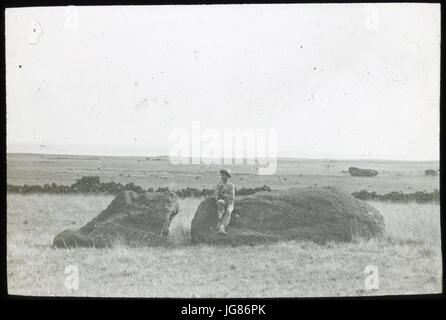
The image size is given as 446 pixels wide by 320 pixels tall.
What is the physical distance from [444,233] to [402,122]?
1.76m

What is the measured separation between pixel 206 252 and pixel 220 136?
166 centimetres

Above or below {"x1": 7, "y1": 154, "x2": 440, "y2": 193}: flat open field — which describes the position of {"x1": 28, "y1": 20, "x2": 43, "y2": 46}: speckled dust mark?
above

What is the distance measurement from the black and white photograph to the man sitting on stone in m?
0.02

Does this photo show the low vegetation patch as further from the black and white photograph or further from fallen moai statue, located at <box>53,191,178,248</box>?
fallen moai statue, located at <box>53,191,178,248</box>

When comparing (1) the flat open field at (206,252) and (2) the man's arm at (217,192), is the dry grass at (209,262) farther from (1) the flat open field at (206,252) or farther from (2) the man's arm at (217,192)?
(2) the man's arm at (217,192)

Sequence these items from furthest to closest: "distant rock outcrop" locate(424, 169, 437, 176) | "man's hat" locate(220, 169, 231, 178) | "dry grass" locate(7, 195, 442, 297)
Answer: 1. "distant rock outcrop" locate(424, 169, 437, 176)
2. "man's hat" locate(220, 169, 231, 178)
3. "dry grass" locate(7, 195, 442, 297)

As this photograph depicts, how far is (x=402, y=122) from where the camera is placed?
6.32m

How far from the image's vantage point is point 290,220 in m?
6.22

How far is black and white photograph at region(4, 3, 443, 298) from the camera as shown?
6203mm

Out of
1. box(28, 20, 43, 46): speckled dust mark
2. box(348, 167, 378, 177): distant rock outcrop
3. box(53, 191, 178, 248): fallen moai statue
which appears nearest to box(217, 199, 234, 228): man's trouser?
box(53, 191, 178, 248): fallen moai statue

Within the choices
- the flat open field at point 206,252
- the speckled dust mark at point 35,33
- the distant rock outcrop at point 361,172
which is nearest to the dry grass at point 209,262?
the flat open field at point 206,252

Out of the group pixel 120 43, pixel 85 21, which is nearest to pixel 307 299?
pixel 120 43

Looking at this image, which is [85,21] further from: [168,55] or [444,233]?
[444,233]

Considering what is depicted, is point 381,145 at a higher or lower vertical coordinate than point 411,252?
higher
